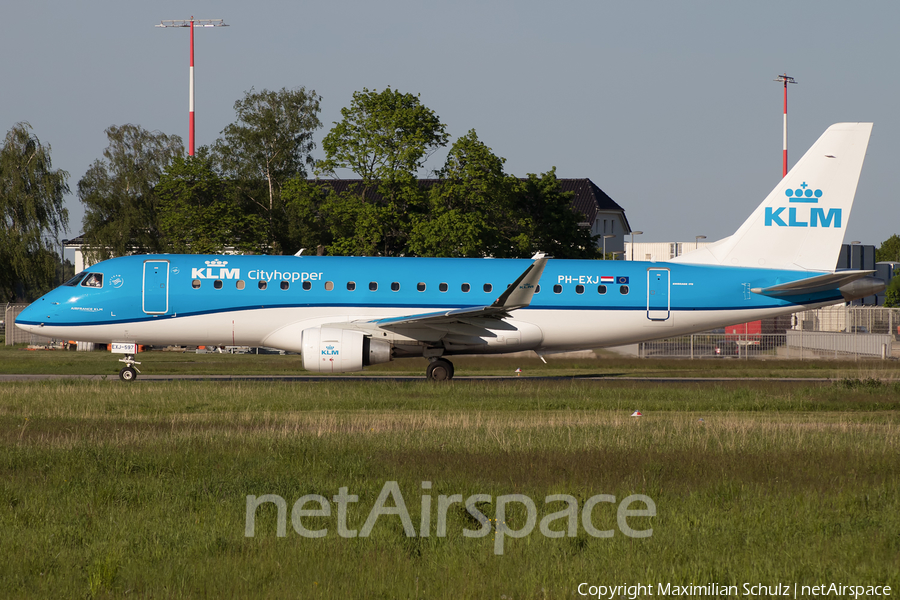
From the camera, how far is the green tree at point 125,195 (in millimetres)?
71750

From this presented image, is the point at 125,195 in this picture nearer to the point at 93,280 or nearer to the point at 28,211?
the point at 28,211

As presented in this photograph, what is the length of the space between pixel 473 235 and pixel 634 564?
36135 millimetres

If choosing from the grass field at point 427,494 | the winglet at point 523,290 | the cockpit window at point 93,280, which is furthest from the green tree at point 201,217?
the grass field at point 427,494

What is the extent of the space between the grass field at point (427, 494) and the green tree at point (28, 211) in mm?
50242

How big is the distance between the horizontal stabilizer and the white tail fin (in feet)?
3.62

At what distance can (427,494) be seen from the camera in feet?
33.2

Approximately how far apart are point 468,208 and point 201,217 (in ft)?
56.7

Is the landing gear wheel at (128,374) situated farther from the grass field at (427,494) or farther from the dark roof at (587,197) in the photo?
the dark roof at (587,197)

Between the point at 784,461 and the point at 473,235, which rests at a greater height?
the point at 473,235

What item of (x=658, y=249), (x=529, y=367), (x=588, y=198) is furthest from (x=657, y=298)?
(x=658, y=249)

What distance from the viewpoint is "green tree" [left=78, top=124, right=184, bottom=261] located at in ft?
235

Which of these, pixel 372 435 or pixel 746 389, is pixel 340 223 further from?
pixel 372 435

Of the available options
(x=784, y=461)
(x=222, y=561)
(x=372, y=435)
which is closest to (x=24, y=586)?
(x=222, y=561)

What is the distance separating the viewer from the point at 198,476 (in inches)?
440
